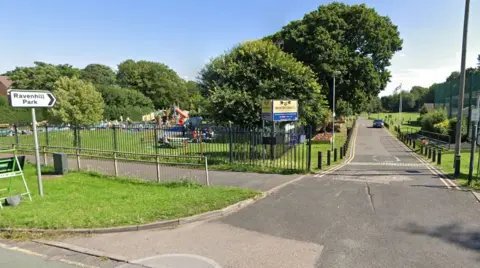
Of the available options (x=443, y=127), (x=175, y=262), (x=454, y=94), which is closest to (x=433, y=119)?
(x=443, y=127)

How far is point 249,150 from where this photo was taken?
13641 millimetres

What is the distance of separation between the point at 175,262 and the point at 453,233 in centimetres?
506

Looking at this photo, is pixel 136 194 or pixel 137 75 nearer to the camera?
pixel 136 194

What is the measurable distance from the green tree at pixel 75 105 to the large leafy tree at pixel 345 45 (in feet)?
68.8

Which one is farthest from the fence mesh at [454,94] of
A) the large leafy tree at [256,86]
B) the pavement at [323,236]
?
the pavement at [323,236]

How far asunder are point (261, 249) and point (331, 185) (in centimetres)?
560

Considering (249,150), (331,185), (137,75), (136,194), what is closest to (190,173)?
(249,150)

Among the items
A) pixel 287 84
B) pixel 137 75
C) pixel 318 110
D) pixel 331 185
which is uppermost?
pixel 137 75

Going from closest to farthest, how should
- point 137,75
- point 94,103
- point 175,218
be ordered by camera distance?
point 175,218, point 94,103, point 137,75

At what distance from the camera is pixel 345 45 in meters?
34.5

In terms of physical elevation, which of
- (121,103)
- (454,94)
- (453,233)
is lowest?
(453,233)

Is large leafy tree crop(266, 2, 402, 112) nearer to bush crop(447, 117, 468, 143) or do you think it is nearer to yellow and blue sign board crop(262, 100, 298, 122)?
bush crop(447, 117, 468, 143)

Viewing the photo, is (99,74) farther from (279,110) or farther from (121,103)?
(279,110)

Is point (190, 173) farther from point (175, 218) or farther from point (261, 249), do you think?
point (261, 249)
